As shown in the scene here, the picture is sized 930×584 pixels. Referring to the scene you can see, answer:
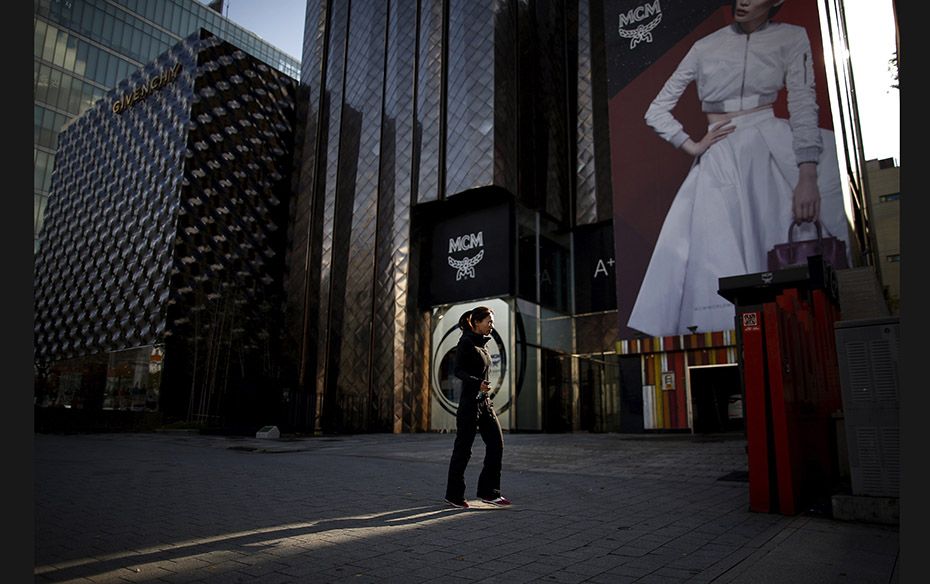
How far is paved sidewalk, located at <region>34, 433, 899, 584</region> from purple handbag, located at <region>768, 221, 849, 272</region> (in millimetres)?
13434

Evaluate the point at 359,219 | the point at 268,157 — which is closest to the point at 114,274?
the point at 268,157

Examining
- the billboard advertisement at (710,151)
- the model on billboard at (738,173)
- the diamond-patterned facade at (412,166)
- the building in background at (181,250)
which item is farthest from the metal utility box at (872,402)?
the building in background at (181,250)

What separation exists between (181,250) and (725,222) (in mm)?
22929

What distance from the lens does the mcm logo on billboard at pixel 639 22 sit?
80.5 feet

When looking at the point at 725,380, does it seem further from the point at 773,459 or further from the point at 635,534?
the point at 635,534

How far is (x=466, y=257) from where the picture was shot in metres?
25.2

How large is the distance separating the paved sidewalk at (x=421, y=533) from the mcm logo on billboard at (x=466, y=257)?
17.3m

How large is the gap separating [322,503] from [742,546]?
354cm

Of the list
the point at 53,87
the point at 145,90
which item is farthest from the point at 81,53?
the point at 145,90

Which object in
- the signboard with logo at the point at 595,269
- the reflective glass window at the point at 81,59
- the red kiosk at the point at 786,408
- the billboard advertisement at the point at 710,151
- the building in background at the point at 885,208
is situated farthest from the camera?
the reflective glass window at the point at 81,59

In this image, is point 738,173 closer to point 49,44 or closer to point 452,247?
point 452,247

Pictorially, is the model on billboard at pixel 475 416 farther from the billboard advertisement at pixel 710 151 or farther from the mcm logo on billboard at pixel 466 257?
the mcm logo on billboard at pixel 466 257

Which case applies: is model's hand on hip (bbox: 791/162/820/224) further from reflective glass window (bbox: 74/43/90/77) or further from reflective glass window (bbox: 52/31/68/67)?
reflective glass window (bbox: 52/31/68/67)

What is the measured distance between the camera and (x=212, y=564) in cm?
337
